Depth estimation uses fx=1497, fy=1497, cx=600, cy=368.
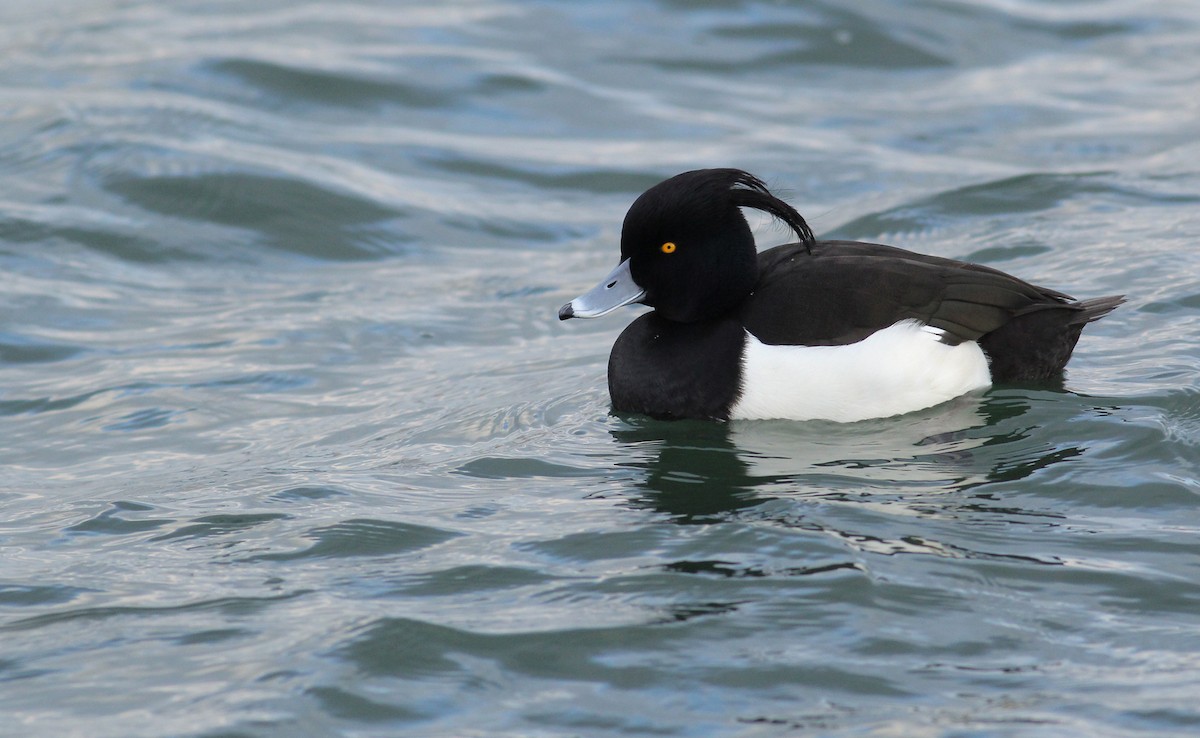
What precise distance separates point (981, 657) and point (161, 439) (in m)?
4.26

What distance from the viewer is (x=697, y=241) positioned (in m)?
6.38

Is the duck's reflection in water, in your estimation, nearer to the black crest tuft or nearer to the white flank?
the white flank

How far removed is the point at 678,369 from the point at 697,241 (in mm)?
552

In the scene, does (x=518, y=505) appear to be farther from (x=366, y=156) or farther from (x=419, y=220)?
(x=366, y=156)

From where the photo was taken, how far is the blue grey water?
434cm

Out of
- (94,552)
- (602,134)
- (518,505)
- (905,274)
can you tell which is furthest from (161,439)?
(602,134)

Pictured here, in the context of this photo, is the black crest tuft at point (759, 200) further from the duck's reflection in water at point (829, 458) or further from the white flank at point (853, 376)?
the duck's reflection in water at point (829, 458)

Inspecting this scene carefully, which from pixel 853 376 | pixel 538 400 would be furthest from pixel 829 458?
pixel 538 400

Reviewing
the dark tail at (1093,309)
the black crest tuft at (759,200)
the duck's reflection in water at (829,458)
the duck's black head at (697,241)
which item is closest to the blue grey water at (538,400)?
the duck's reflection in water at (829,458)

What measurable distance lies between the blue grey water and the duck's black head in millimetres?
554

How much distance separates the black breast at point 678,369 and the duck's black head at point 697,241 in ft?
0.41

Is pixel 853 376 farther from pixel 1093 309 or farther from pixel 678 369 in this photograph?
pixel 1093 309

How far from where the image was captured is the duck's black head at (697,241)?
6.32 m

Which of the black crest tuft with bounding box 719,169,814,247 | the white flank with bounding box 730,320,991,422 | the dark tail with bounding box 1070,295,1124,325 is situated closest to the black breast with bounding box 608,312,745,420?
the white flank with bounding box 730,320,991,422
